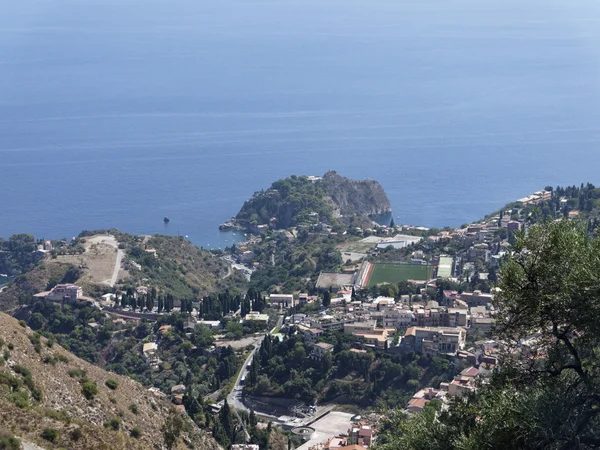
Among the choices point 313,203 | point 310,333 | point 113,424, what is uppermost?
point 313,203

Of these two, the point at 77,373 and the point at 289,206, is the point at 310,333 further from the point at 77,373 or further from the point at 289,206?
the point at 289,206

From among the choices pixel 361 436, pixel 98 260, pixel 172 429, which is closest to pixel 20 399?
pixel 172 429

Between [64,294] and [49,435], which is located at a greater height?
[49,435]

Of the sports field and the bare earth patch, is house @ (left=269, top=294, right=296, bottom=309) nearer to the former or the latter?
the sports field

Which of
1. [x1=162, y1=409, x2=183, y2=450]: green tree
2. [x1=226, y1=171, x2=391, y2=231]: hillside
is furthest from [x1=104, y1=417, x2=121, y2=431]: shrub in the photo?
[x1=226, y1=171, x2=391, y2=231]: hillside

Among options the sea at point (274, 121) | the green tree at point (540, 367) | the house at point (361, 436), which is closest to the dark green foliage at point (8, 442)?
the green tree at point (540, 367)

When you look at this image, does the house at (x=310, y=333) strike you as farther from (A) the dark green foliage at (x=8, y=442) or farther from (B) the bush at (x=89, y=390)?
(A) the dark green foliage at (x=8, y=442)

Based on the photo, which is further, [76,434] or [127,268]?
[127,268]
